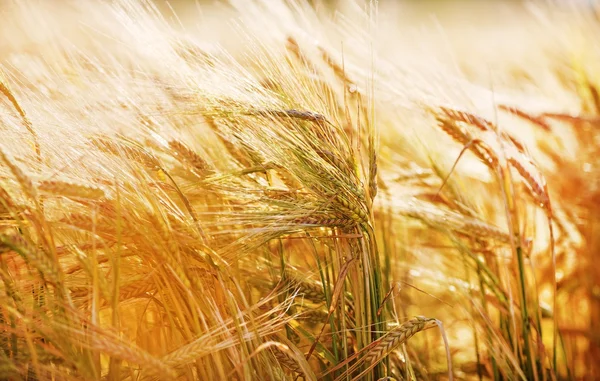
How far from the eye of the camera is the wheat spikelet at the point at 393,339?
0.89 metres

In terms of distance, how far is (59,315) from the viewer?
850 mm

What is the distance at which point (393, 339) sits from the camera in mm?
902

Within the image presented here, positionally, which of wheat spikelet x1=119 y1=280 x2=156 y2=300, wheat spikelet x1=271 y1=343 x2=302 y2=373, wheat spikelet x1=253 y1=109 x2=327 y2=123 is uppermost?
wheat spikelet x1=253 y1=109 x2=327 y2=123

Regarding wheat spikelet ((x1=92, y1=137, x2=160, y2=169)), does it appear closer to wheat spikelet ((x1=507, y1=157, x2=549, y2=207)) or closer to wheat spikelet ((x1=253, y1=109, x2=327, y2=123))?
wheat spikelet ((x1=253, y1=109, x2=327, y2=123))

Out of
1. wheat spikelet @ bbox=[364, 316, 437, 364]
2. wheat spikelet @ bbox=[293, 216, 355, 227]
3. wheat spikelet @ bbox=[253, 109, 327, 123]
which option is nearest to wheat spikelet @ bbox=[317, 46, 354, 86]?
wheat spikelet @ bbox=[253, 109, 327, 123]

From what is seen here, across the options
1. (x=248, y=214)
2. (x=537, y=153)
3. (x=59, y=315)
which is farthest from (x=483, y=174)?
(x=59, y=315)

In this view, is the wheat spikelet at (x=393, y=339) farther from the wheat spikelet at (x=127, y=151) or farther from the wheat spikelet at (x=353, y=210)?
the wheat spikelet at (x=127, y=151)

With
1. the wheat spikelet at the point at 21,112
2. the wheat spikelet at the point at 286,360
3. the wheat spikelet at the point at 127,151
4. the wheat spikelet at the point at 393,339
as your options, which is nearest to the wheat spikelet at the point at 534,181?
the wheat spikelet at the point at 393,339

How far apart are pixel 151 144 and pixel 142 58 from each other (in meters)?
0.29

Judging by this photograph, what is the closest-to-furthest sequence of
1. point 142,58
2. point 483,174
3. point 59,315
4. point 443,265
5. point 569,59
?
point 59,315
point 142,58
point 443,265
point 483,174
point 569,59

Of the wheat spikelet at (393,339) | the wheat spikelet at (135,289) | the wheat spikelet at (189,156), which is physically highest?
the wheat spikelet at (189,156)

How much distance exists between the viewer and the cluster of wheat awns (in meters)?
0.85

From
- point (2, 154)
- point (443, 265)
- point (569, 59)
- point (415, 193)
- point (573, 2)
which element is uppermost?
point (573, 2)

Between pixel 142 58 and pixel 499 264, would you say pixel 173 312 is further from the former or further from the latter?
pixel 499 264
